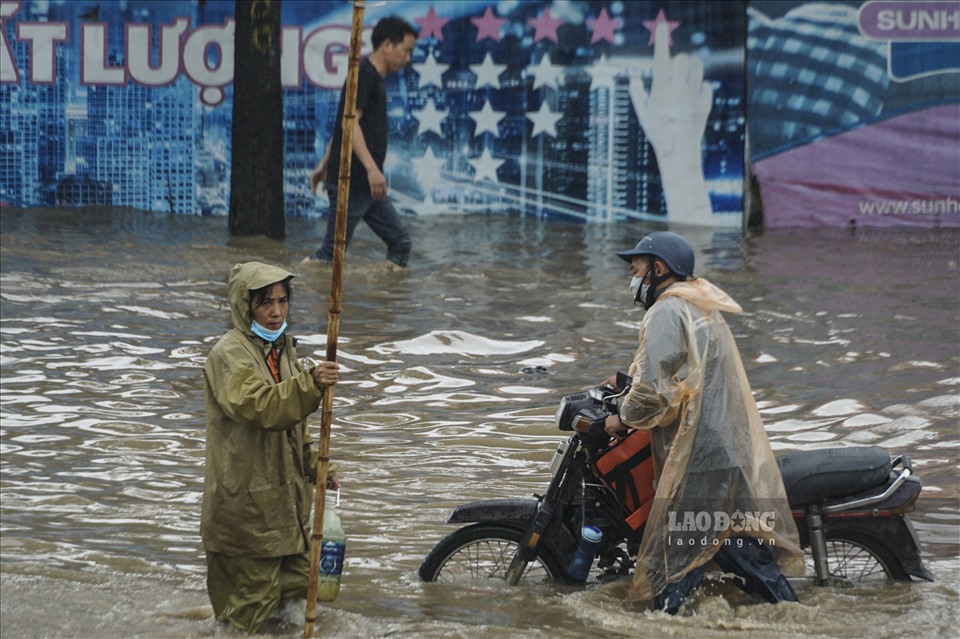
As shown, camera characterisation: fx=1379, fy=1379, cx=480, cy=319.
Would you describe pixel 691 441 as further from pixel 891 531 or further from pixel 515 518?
pixel 891 531

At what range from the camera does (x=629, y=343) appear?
10.1 m

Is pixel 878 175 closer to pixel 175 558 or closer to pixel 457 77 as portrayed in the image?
pixel 457 77

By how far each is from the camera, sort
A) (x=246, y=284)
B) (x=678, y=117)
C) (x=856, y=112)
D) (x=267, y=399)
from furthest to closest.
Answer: (x=678, y=117)
(x=856, y=112)
(x=246, y=284)
(x=267, y=399)

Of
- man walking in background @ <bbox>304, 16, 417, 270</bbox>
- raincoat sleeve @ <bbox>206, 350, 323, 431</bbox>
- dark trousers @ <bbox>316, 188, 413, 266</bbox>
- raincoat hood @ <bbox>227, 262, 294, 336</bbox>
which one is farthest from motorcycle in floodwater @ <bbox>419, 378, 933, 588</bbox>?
dark trousers @ <bbox>316, 188, 413, 266</bbox>

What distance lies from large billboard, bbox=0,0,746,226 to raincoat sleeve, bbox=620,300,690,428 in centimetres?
1096

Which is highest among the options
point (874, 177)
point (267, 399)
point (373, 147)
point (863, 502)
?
point (373, 147)

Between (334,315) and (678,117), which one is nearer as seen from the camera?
(334,315)

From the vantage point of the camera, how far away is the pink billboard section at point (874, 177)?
15.6 m

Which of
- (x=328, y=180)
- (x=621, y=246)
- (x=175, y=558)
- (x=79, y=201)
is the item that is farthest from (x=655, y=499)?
(x=79, y=201)

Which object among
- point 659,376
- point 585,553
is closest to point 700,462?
point 659,376

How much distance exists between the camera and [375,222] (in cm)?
1216

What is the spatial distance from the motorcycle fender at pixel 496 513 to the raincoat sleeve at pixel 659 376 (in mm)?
620

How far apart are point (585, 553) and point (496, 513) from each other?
0.39 meters

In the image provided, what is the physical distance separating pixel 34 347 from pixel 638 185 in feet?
27.1
